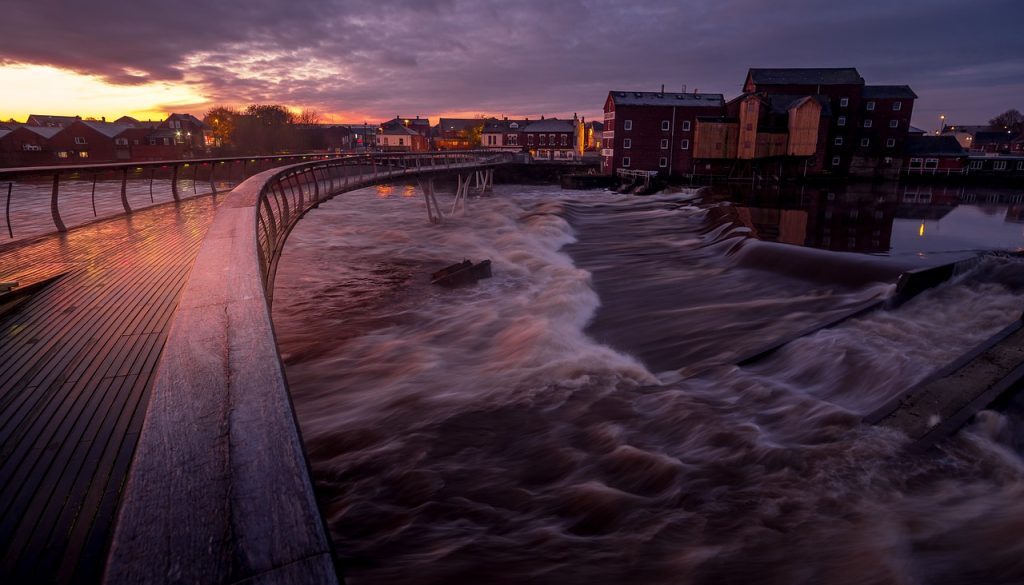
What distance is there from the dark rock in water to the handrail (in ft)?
38.1

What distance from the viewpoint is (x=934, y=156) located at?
181 feet

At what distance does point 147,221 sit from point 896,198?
46348mm

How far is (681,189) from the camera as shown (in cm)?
4066

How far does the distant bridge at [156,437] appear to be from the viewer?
1.43 meters

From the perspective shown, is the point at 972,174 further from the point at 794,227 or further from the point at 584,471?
the point at 584,471

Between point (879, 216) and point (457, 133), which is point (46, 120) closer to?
point (457, 133)

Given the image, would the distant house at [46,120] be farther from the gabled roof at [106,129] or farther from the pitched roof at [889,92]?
the pitched roof at [889,92]

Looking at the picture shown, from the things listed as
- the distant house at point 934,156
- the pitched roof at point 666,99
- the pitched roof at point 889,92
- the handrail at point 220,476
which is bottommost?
the handrail at point 220,476

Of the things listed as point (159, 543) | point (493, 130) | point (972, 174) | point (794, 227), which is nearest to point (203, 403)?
point (159, 543)

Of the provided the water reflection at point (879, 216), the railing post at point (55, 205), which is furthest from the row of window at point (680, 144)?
the railing post at point (55, 205)

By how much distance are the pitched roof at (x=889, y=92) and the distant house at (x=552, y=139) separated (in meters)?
39.6

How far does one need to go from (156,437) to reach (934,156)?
72.6 meters

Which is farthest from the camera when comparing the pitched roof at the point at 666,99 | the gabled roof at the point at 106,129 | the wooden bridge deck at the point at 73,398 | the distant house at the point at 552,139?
the distant house at the point at 552,139

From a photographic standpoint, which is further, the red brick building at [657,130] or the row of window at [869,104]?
the row of window at [869,104]
